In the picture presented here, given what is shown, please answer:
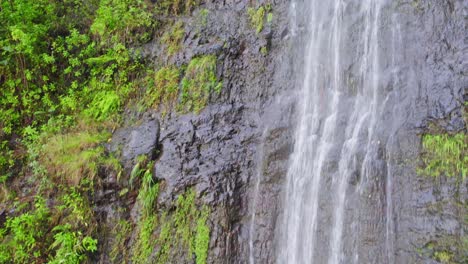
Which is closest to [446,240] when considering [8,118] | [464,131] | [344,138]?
[464,131]

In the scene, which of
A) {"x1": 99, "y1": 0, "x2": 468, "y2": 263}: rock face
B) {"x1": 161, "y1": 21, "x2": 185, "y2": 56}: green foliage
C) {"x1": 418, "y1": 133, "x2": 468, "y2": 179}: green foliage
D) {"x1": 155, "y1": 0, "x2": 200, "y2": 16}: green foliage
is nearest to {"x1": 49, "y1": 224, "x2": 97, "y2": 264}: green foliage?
{"x1": 99, "y1": 0, "x2": 468, "y2": 263}: rock face

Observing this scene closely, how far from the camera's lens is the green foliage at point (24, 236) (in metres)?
6.04

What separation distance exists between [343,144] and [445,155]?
116cm

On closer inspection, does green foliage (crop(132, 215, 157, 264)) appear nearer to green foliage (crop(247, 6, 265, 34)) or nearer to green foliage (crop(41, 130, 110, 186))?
green foliage (crop(41, 130, 110, 186))

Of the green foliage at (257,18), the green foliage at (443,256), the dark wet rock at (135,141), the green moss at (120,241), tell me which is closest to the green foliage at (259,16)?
the green foliage at (257,18)

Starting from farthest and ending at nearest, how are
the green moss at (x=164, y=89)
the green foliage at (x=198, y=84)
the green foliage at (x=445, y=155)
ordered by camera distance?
1. the green moss at (x=164, y=89)
2. the green foliage at (x=198, y=84)
3. the green foliage at (x=445, y=155)

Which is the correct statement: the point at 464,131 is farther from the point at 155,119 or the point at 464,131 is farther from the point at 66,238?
the point at 66,238

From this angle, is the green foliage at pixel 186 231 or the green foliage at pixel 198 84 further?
the green foliage at pixel 198 84

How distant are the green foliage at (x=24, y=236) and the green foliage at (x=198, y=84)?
8.86ft

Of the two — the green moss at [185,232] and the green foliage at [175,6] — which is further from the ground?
the green foliage at [175,6]

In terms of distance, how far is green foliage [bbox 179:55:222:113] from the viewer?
22.1ft

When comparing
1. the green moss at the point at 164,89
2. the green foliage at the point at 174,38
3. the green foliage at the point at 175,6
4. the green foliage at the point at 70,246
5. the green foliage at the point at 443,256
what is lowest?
the green foliage at the point at 70,246

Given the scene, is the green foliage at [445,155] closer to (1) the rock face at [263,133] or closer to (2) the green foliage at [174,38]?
(1) the rock face at [263,133]

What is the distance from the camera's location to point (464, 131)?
14.3 ft
